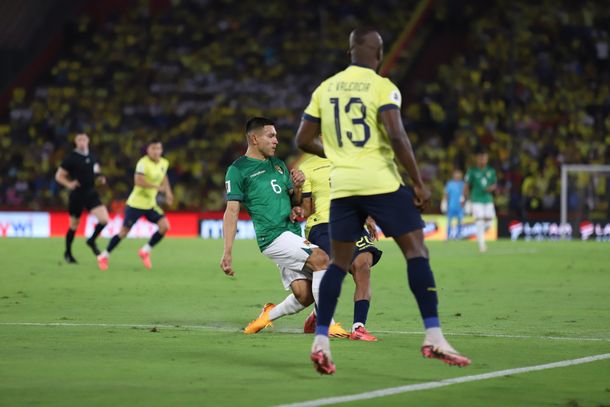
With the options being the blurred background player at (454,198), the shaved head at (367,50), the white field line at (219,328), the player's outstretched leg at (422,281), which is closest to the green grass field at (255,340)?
the white field line at (219,328)

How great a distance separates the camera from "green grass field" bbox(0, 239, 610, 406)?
24.2 ft

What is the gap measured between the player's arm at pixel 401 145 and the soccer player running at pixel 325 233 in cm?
273

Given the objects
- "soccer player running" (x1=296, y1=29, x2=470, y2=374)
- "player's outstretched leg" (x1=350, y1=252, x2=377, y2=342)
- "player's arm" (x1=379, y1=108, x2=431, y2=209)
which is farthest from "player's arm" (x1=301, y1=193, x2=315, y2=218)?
"player's arm" (x1=379, y1=108, x2=431, y2=209)

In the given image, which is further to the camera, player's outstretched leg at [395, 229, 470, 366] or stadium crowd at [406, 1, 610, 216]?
stadium crowd at [406, 1, 610, 216]

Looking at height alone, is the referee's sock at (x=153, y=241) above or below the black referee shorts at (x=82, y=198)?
below

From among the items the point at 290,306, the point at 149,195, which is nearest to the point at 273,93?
the point at 149,195

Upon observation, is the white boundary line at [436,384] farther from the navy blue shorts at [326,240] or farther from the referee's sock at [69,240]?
the referee's sock at [69,240]

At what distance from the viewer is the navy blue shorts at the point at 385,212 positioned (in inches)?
316

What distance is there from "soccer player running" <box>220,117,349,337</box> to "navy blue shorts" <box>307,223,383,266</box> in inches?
5.0

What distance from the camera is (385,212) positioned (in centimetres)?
802

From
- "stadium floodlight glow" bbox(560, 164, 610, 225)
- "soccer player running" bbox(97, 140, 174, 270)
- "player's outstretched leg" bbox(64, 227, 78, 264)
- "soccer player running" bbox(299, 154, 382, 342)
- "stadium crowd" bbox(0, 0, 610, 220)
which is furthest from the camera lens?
"stadium crowd" bbox(0, 0, 610, 220)

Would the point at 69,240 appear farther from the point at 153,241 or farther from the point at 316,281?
the point at 316,281

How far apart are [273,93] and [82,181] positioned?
19.3 m

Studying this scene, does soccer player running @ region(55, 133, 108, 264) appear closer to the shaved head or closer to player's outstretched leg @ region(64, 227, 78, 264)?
player's outstretched leg @ region(64, 227, 78, 264)
